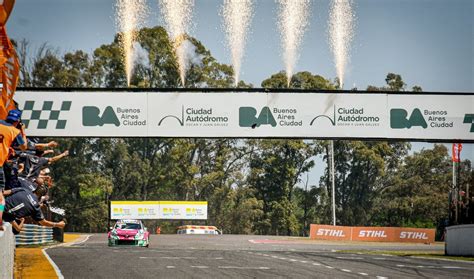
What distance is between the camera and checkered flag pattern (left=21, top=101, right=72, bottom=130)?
25828mm

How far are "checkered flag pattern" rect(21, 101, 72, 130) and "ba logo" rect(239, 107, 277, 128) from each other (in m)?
5.52

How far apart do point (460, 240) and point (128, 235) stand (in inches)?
585

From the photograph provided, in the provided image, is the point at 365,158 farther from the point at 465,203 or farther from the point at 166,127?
the point at 166,127

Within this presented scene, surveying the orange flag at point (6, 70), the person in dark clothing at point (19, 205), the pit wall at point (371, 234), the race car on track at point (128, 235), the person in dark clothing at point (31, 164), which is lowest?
the pit wall at point (371, 234)

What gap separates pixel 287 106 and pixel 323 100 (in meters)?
1.17

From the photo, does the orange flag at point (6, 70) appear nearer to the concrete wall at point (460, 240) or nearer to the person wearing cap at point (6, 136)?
the person wearing cap at point (6, 136)

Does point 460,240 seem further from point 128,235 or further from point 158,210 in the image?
point 158,210

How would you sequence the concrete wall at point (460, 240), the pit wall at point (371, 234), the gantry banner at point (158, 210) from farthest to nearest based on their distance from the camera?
the gantry banner at point (158, 210)
the pit wall at point (371, 234)
the concrete wall at point (460, 240)

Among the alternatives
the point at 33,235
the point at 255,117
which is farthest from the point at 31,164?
the point at 33,235

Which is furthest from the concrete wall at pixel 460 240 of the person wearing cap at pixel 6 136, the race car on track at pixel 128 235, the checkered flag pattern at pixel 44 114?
the person wearing cap at pixel 6 136

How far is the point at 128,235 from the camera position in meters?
36.9

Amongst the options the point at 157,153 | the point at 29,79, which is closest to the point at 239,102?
the point at 29,79

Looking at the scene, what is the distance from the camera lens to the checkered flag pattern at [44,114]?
25828 millimetres

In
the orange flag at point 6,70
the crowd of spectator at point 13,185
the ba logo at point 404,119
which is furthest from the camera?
the ba logo at point 404,119
